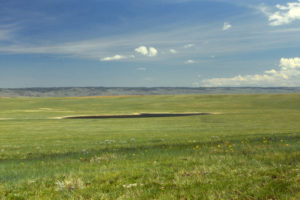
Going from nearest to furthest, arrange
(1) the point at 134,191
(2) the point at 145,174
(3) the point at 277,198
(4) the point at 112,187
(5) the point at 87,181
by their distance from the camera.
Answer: (3) the point at 277,198
(1) the point at 134,191
(4) the point at 112,187
(5) the point at 87,181
(2) the point at 145,174

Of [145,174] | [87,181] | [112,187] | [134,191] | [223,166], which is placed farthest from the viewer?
[223,166]

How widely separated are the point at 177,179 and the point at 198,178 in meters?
0.55

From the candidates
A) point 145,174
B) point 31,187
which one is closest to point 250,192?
point 145,174

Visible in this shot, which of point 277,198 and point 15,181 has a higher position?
point 277,198

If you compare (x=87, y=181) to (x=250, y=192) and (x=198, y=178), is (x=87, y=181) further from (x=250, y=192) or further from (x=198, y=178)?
(x=250, y=192)

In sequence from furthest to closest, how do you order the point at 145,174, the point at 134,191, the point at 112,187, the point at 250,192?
1. the point at 145,174
2. the point at 112,187
3. the point at 134,191
4. the point at 250,192

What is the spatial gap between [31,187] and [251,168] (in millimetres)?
6150

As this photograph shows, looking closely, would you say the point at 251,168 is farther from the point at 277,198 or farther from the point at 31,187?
the point at 31,187

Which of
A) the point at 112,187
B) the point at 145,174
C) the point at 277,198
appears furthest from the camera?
the point at 145,174

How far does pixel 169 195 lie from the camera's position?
554 centimetres

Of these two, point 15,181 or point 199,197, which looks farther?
point 15,181

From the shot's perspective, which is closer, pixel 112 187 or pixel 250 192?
pixel 250 192

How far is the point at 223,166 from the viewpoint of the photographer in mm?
8039

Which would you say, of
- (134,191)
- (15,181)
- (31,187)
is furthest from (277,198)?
(15,181)
